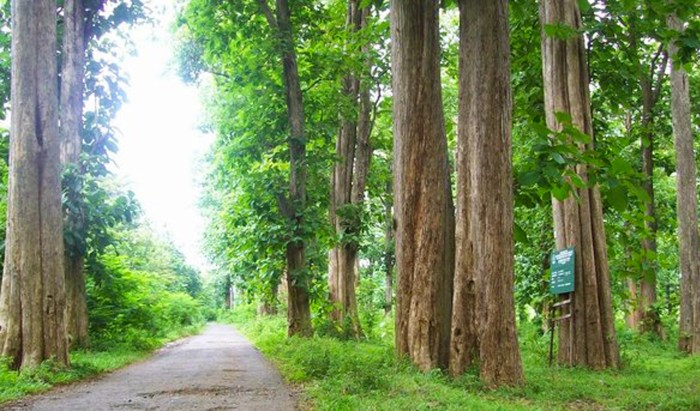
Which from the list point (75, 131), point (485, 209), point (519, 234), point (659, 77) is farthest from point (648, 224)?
point (75, 131)

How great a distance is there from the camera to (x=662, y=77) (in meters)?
18.4

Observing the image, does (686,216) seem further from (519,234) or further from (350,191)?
(519,234)

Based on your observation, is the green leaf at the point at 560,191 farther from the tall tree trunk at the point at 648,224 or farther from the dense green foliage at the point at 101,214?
the tall tree trunk at the point at 648,224

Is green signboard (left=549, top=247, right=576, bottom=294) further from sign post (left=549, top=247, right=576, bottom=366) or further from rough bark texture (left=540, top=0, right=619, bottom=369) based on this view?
rough bark texture (left=540, top=0, right=619, bottom=369)

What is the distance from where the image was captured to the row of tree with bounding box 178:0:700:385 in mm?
8094

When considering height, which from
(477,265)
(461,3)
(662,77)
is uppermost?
(662,77)

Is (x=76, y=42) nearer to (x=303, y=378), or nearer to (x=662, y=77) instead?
(x=303, y=378)

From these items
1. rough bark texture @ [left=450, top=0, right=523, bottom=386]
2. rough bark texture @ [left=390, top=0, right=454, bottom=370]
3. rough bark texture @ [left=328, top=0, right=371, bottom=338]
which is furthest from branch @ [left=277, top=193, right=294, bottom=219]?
rough bark texture @ [left=450, top=0, right=523, bottom=386]

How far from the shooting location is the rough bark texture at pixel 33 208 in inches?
389

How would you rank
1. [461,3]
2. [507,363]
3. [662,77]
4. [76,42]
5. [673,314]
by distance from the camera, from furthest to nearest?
[673,314] → [662,77] → [76,42] → [461,3] → [507,363]

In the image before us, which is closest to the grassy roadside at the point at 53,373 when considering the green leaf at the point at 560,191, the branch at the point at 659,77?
the green leaf at the point at 560,191

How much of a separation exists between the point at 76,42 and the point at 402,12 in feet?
28.2

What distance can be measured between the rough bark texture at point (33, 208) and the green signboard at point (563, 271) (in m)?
8.37

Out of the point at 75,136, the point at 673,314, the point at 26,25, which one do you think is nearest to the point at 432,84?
the point at 26,25
